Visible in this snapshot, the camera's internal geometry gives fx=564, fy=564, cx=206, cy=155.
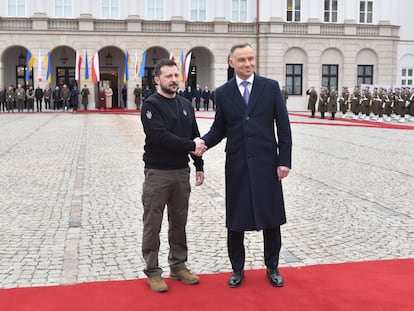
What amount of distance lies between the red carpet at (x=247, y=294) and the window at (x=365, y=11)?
135ft

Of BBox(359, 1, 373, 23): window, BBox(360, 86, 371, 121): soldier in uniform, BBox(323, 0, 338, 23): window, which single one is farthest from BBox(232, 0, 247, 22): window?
BBox(360, 86, 371, 121): soldier in uniform

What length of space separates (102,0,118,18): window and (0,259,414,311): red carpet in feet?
123

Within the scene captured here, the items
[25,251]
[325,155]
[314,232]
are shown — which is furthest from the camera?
[325,155]

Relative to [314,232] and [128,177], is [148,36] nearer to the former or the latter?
[128,177]

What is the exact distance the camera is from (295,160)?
13.4 m

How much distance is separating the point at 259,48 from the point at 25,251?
1464 inches

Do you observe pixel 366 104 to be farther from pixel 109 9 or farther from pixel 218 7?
pixel 109 9

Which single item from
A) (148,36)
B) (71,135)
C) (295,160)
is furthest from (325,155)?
(148,36)

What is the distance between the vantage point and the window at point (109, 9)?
132 feet

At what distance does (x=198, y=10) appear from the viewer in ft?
136

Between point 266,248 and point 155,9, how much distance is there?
125 ft

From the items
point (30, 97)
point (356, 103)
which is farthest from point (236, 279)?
point (30, 97)

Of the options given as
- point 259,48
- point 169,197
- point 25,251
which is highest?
point 259,48

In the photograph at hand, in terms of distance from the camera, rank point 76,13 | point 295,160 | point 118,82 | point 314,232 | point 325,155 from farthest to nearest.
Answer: point 118,82, point 76,13, point 325,155, point 295,160, point 314,232
